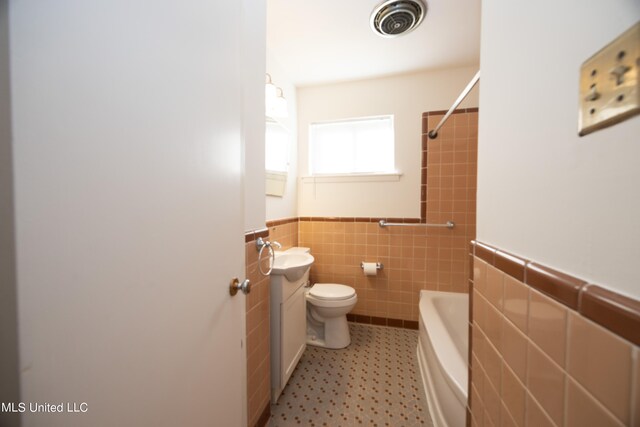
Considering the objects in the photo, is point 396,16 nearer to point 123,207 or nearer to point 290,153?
point 290,153

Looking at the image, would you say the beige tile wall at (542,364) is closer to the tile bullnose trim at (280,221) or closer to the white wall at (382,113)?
the tile bullnose trim at (280,221)

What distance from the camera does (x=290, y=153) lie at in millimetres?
2172

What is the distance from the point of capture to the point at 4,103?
0.31m

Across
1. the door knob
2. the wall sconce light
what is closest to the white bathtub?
the door knob

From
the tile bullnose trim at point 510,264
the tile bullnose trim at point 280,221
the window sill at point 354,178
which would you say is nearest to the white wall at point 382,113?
the window sill at point 354,178

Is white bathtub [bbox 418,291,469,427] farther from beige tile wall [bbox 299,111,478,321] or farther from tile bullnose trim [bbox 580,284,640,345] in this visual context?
tile bullnose trim [bbox 580,284,640,345]

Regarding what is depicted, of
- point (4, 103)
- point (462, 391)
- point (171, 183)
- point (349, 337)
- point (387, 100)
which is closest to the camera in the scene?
point (4, 103)

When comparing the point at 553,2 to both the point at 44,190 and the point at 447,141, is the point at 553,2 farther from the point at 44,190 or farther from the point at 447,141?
the point at 447,141

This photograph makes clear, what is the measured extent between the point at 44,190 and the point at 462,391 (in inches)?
57.2

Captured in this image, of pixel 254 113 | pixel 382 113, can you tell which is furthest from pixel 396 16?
pixel 254 113

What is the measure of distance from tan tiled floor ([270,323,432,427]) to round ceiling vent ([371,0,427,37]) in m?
2.37

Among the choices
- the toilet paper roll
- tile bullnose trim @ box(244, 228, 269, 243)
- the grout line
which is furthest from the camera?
the toilet paper roll

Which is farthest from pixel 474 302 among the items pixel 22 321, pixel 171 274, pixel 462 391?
pixel 22 321

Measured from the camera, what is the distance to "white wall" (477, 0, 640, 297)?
0.93ft
